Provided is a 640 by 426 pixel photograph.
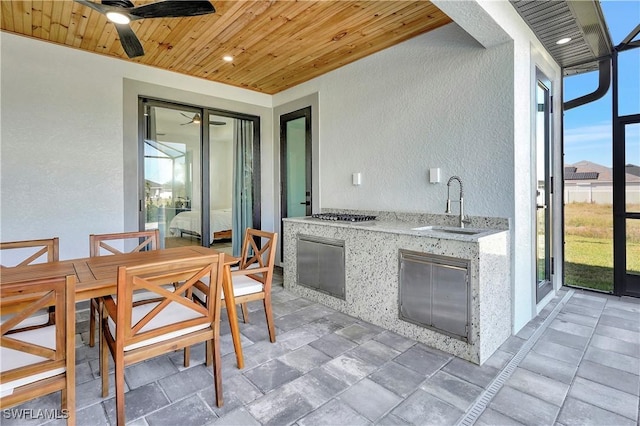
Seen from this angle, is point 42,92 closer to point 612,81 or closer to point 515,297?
point 515,297

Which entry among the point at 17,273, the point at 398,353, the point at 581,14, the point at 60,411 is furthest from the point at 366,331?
the point at 581,14

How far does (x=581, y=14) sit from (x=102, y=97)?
15.2 ft

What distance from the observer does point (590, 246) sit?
392 centimetres

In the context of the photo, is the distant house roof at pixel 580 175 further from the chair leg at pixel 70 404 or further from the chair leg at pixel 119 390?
the chair leg at pixel 70 404

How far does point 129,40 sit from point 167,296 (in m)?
1.98

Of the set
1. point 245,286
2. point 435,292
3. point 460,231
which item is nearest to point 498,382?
point 435,292

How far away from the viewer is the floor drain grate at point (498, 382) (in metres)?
1.69

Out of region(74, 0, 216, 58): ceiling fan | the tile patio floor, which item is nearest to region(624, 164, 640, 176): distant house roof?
the tile patio floor

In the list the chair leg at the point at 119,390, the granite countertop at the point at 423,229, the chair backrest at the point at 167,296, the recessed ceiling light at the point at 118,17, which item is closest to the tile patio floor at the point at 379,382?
the chair leg at the point at 119,390

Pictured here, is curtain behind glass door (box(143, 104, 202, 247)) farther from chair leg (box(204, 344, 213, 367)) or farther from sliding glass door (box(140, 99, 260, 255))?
chair leg (box(204, 344, 213, 367))

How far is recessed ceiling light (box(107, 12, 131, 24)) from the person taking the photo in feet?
6.72

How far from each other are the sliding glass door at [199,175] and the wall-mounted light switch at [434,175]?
281 cm

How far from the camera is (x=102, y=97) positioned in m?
3.54

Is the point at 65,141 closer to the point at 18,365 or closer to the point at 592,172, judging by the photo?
the point at 18,365
